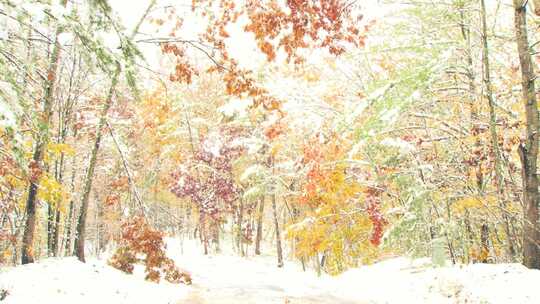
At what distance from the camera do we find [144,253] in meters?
15.6

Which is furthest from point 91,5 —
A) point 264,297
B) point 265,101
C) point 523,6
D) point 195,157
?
point 195,157

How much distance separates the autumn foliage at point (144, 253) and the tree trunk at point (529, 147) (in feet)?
35.4

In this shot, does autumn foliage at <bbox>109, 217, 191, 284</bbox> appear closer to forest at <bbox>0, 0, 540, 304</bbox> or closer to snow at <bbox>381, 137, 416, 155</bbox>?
forest at <bbox>0, 0, 540, 304</bbox>

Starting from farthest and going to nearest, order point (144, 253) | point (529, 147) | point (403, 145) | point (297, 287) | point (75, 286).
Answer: point (297, 287), point (144, 253), point (403, 145), point (75, 286), point (529, 147)

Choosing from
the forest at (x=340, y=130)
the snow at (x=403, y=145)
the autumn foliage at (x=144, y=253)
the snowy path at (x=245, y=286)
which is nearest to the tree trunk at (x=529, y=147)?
the forest at (x=340, y=130)

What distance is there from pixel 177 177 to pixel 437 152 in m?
20.8

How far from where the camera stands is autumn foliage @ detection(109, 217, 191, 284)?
1513 centimetres

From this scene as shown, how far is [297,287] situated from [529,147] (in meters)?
9.71

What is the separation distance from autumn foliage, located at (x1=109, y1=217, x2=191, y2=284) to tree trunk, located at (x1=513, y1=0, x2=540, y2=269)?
10792mm

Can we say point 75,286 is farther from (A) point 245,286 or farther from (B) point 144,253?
(A) point 245,286

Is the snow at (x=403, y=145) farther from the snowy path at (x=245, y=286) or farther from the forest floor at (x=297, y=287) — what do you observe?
the snowy path at (x=245, y=286)

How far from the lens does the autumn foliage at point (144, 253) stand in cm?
1513

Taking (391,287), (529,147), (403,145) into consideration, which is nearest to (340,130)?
(403,145)

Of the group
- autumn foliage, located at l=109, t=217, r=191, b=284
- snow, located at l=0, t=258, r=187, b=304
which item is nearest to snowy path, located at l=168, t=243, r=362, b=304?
autumn foliage, located at l=109, t=217, r=191, b=284
